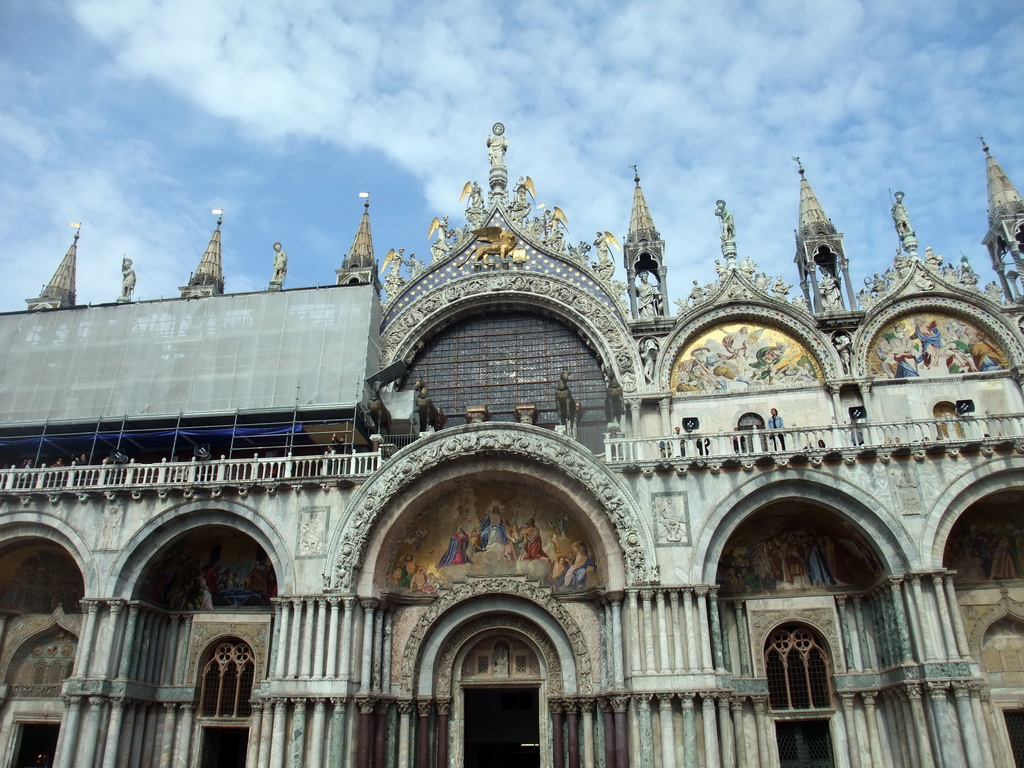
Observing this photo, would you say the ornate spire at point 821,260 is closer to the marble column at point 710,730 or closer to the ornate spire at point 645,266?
the ornate spire at point 645,266

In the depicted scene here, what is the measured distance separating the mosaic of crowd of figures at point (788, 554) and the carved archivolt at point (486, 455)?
2.79 meters

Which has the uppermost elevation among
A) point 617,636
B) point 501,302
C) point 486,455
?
point 501,302

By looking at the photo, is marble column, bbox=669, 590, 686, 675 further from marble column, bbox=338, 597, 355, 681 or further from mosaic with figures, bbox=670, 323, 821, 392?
marble column, bbox=338, 597, 355, 681

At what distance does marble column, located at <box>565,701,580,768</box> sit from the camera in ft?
60.7

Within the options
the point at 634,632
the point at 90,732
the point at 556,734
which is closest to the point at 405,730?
the point at 556,734

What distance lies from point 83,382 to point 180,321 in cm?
328

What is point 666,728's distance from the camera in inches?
670

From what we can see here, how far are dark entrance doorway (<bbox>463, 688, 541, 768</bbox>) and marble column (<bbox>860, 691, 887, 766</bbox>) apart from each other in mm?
8243

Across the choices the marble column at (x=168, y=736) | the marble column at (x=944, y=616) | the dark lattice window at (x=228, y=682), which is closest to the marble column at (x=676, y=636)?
the marble column at (x=944, y=616)

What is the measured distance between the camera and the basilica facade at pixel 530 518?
1802 centimetres

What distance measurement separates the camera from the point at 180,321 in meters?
24.8

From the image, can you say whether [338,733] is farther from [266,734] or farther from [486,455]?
[486,455]

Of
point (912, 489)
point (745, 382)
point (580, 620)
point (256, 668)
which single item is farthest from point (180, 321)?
point (912, 489)

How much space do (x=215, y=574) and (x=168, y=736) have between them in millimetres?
3989
